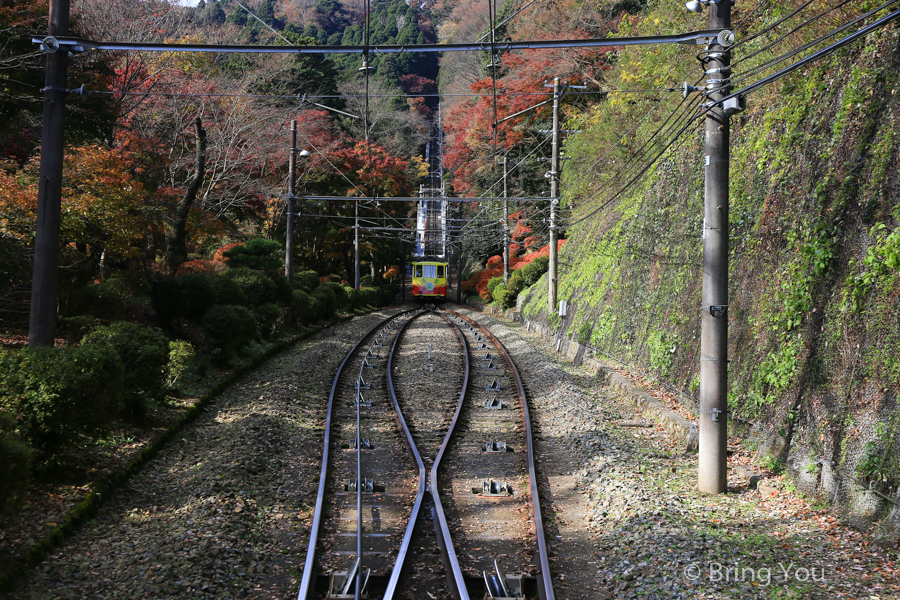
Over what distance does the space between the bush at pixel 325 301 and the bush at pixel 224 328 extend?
31.6ft

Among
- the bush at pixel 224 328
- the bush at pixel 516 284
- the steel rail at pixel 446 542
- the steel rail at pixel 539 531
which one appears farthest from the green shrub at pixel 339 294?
the steel rail at pixel 446 542

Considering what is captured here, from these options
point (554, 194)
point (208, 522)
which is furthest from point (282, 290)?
point (208, 522)

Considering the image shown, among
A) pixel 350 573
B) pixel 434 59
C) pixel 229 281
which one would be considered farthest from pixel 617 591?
pixel 434 59

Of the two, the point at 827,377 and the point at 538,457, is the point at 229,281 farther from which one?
the point at 827,377

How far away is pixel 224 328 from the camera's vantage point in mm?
12648

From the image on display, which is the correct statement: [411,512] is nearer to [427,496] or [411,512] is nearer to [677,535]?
[427,496]

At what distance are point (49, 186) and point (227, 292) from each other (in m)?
7.27

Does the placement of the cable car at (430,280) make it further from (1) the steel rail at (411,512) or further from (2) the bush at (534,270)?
(1) the steel rail at (411,512)

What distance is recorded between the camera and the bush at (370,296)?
109ft

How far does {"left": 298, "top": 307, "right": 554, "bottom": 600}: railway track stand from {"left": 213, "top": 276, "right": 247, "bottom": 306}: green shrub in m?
3.49

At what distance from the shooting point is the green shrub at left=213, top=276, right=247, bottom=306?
45.8ft

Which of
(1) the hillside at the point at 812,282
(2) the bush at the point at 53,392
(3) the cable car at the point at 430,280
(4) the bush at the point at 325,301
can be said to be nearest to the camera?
(1) the hillside at the point at 812,282

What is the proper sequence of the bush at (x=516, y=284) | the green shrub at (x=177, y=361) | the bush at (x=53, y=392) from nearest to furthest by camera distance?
1. the bush at (x=53, y=392)
2. the green shrub at (x=177, y=361)
3. the bush at (x=516, y=284)

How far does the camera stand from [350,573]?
186 inches
